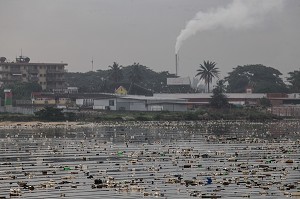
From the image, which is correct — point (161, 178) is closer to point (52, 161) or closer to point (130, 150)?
point (52, 161)

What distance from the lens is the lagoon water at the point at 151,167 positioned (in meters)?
33.6

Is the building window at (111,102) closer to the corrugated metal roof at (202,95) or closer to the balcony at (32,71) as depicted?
the corrugated metal roof at (202,95)

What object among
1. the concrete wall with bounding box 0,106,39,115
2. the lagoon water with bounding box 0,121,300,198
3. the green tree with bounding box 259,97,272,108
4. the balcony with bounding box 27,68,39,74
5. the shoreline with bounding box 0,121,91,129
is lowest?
the lagoon water with bounding box 0,121,300,198

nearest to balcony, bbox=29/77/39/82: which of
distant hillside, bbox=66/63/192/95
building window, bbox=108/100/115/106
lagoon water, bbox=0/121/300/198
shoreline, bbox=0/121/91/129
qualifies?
distant hillside, bbox=66/63/192/95

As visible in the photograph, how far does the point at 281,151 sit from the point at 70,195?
23.2 metres

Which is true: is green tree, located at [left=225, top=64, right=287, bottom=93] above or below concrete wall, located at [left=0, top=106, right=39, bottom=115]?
above

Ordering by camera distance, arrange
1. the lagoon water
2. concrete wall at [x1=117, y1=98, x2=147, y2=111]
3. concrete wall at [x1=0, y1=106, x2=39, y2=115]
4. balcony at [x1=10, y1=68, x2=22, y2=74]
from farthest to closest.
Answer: balcony at [x1=10, y1=68, x2=22, y2=74] < concrete wall at [x1=117, y1=98, x2=147, y2=111] < concrete wall at [x1=0, y1=106, x2=39, y2=115] < the lagoon water

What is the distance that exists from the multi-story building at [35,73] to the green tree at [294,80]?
47.3 metres

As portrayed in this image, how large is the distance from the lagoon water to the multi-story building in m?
81.4

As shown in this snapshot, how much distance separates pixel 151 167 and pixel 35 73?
4324 inches

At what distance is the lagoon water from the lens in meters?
33.6

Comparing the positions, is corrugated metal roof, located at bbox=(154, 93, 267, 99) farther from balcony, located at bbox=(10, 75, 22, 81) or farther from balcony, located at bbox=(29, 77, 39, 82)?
balcony, located at bbox=(10, 75, 22, 81)

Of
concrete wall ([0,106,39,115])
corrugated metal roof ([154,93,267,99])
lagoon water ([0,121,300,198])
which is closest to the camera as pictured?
lagoon water ([0,121,300,198])

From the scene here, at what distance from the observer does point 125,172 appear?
4041cm
